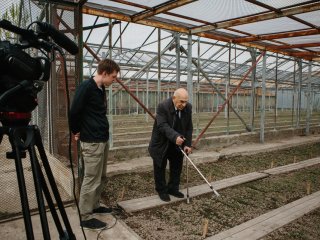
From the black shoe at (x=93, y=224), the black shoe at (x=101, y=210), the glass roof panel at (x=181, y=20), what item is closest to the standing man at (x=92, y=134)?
the black shoe at (x=93, y=224)

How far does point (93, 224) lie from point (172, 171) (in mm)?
1417

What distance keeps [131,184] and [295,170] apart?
139 inches

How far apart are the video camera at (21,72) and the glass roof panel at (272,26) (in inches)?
184

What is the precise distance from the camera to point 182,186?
4.59 meters

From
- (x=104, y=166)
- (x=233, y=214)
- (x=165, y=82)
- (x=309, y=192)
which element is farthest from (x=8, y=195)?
(x=165, y=82)

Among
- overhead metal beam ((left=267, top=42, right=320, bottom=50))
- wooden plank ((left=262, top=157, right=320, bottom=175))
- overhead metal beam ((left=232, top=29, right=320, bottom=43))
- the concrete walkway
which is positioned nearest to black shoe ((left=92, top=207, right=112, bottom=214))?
the concrete walkway

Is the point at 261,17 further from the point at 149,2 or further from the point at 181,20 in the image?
the point at 149,2

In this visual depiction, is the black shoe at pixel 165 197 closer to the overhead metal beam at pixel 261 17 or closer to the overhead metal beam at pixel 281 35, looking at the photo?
the overhead metal beam at pixel 261 17

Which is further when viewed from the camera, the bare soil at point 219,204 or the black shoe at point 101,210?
the black shoe at point 101,210

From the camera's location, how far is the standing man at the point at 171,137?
3.67m

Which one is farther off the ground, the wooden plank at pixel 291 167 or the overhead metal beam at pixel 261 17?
the overhead metal beam at pixel 261 17

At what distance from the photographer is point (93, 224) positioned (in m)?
2.91

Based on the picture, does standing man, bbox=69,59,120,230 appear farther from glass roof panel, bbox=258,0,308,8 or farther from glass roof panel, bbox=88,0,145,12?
glass roof panel, bbox=258,0,308,8

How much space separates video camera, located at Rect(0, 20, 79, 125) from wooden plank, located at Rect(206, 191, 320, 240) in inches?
91.0
